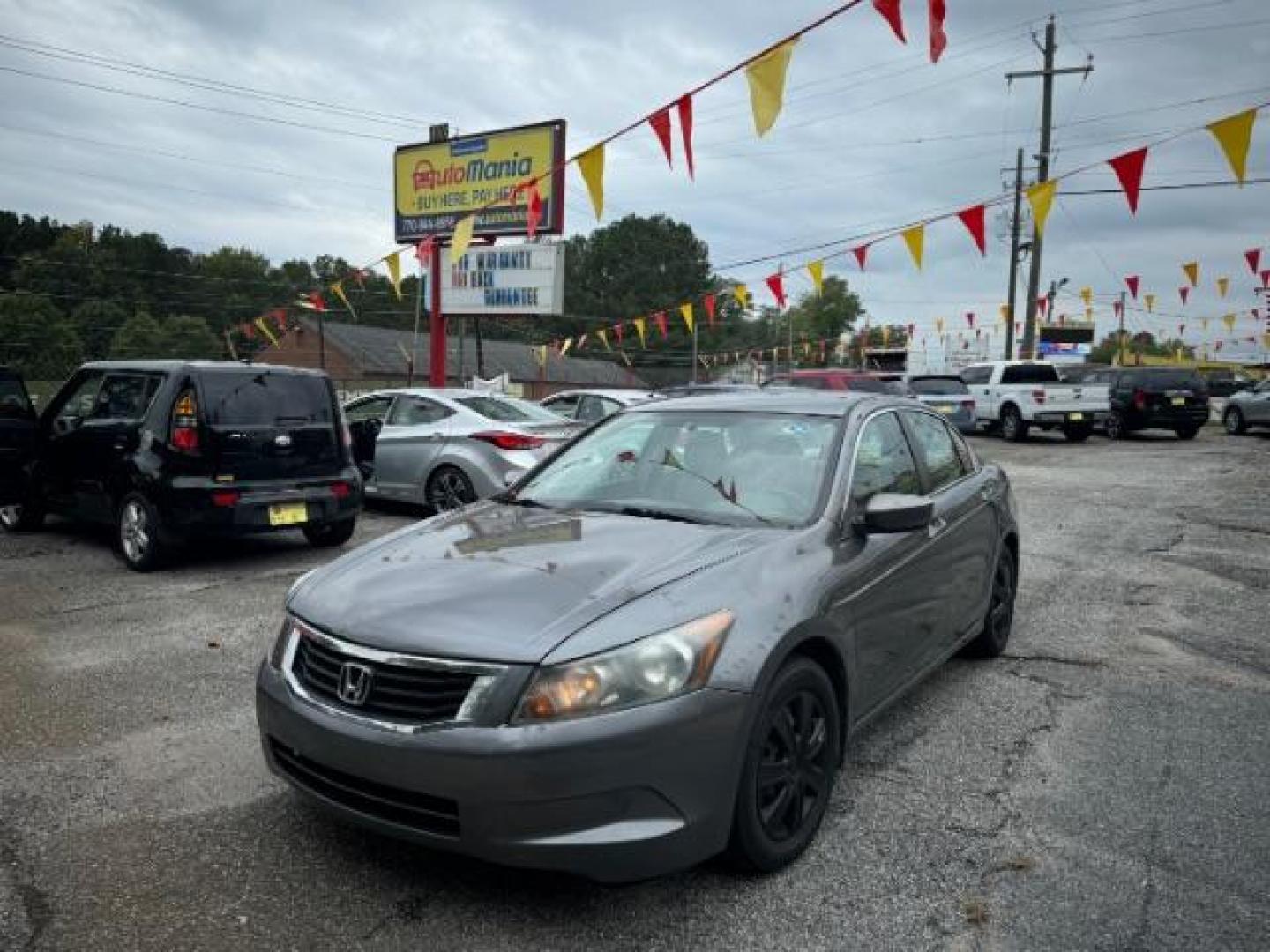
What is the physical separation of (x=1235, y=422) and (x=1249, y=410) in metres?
0.76

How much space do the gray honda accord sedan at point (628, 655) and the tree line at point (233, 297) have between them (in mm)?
44689

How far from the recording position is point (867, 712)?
349cm

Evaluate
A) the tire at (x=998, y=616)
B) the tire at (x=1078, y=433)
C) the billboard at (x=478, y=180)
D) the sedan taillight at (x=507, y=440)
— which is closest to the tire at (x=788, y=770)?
the tire at (x=998, y=616)

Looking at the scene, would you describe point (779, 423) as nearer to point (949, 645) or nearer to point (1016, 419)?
point (949, 645)

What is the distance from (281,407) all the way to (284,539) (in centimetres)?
171

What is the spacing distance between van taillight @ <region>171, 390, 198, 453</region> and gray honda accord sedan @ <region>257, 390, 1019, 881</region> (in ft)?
12.9

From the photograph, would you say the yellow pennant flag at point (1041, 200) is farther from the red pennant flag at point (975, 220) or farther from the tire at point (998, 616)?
the tire at point (998, 616)

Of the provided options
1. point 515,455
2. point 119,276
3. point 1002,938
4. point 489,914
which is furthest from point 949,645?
point 119,276

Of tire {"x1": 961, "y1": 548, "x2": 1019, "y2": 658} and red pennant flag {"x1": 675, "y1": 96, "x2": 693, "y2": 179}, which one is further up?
red pennant flag {"x1": 675, "y1": 96, "x2": 693, "y2": 179}

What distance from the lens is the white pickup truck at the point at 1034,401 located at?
70.4ft

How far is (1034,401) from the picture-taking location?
21797 mm

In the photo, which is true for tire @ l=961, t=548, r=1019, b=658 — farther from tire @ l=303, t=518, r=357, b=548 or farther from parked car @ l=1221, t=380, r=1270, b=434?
parked car @ l=1221, t=380, r=1270, b=434

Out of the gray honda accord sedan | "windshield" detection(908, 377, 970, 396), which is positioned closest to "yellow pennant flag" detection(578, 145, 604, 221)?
the gray honda accord sedan

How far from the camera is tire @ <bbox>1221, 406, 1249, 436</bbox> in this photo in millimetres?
25062
